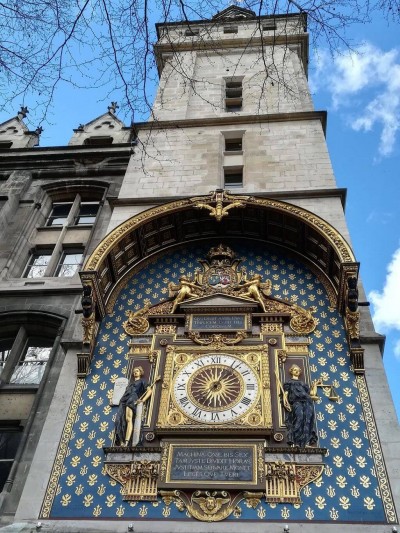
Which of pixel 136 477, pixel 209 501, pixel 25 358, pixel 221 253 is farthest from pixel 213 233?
pixel 209 501

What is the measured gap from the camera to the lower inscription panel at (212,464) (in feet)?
35.5

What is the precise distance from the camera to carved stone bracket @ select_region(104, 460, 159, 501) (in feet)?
35.6

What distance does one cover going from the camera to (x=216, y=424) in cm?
1180

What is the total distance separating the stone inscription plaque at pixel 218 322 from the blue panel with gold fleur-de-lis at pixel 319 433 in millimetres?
1466

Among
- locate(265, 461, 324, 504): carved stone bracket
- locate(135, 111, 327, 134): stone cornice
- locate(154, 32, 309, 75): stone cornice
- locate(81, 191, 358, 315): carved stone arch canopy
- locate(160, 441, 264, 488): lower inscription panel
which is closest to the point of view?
locate(265, 461, 324, 504): carved stone bracket

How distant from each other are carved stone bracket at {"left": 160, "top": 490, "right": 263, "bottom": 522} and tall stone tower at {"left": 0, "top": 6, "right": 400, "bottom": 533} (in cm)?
2

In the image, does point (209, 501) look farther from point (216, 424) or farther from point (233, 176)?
point (233, 176)

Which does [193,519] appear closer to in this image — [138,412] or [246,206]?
[138,412]

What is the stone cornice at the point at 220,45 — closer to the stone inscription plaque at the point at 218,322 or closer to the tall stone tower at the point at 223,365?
the tall stone tower at the point at 223,365

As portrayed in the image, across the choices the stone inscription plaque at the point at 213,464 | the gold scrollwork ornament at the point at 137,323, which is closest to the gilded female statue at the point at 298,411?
the stone inscription plaque at the point at 213,464

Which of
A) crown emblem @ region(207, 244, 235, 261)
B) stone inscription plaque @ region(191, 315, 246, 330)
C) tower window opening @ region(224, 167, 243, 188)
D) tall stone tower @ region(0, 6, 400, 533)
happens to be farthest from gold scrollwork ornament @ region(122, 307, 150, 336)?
tower window opening @ region(224, 167, 243, 188)

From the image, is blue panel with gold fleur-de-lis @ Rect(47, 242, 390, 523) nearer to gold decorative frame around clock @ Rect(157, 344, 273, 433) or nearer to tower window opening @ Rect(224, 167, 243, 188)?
gold decorative frame around clock @ Rect(157, 344, 273, 433)

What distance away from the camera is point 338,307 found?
14359mm

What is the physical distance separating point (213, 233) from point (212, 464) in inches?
288
